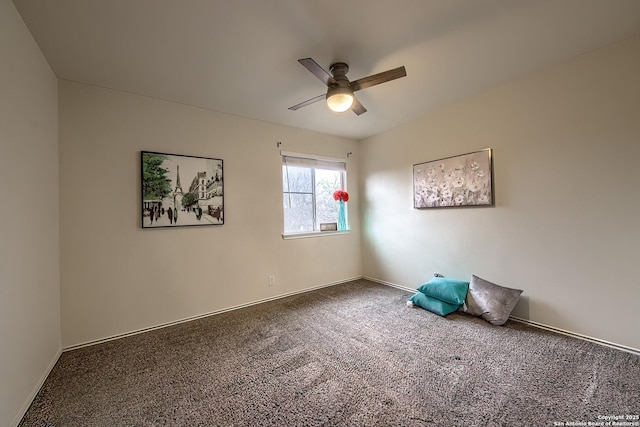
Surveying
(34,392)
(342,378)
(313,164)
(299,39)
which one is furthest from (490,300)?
(34,392)

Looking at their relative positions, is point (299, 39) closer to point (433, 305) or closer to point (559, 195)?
point (559, 195)

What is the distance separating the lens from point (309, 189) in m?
3.94

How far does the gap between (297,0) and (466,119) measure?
7.73ft

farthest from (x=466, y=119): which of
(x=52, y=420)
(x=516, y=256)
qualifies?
(x=52, y=420)

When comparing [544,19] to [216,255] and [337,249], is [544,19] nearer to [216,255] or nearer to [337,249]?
[337,249]

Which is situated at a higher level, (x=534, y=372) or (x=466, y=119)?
(x=466, y=119)

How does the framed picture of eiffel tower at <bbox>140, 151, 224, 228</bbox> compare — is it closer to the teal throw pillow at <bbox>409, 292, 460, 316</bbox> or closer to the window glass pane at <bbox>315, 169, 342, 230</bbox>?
the window glass pane at <bbox>315, 169, 342, 230</bbox>

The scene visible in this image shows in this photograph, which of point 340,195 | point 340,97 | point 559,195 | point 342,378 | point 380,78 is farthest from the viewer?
point 340,195

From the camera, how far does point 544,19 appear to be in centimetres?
174

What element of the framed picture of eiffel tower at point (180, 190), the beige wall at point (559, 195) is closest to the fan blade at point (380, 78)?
the beige wall at point (559, 195)

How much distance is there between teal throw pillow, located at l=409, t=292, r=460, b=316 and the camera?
9.07 feet

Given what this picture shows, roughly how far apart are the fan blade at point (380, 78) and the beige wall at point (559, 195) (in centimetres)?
151

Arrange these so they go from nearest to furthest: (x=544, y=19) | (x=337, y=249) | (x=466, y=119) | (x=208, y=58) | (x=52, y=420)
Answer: (x=52, y=420), (x=544, y=19), (x=208, y=58), (x=466, y=119), (x=337, y=249)

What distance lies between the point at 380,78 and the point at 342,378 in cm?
224
